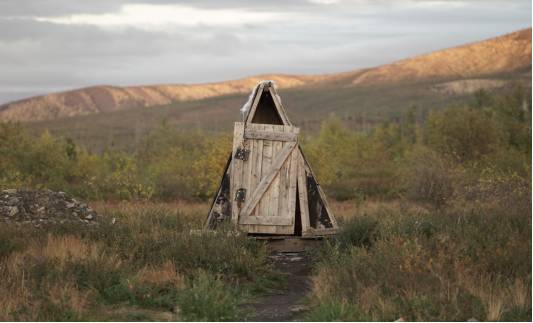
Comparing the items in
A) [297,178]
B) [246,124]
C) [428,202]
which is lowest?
[428,202]

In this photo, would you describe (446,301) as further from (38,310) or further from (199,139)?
(199,139)

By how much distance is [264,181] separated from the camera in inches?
474

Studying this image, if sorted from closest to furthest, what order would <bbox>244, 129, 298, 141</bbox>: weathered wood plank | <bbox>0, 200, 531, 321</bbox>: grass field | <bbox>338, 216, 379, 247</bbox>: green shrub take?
<bbox>0, 200, 531, 321</bbox>: grass field
<bbox>338, 216, 379, 247</bbox>: green shrub
<bbox>244, 129, 298, 141</bbox>: weathered wood plank

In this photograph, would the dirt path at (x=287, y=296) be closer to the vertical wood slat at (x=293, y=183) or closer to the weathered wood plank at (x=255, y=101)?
the vertical wood slat at (x=293, y=183)

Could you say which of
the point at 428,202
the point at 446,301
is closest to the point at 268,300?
the point at 446,301

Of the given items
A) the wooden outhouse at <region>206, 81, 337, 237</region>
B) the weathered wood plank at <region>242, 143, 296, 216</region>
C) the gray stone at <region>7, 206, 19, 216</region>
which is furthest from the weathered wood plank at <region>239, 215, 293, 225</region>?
the gray stone at <region>7, 206, 19, 216</region>

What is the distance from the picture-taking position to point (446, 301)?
278 inches

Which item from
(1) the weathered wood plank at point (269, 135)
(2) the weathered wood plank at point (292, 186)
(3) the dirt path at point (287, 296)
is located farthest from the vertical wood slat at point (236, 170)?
(3) the dirt path at point (287, 296)

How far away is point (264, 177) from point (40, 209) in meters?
4.73

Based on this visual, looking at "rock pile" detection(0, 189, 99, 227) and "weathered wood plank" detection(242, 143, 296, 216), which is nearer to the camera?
"weathered wood plank" detection(242, 143, 296, 216)

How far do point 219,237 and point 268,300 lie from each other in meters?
1.88

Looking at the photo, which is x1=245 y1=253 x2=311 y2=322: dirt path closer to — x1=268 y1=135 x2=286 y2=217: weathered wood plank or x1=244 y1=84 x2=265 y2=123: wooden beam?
x1=268 y1=135 x2=286 y2=217: weathered wood plank

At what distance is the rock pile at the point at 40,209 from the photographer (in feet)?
41.6

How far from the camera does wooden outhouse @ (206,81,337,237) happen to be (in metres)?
12.0
